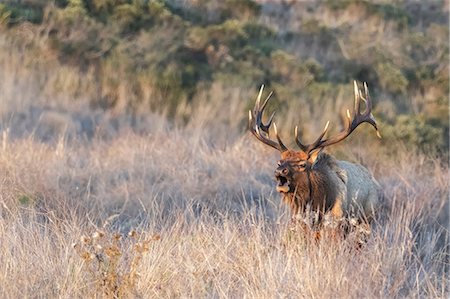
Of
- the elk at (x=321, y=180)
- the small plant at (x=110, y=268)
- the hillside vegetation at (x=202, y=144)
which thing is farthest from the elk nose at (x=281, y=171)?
the small plant at (x=110, y=268)

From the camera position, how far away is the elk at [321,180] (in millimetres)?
6613

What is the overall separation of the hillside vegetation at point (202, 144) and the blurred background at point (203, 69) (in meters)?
0.04

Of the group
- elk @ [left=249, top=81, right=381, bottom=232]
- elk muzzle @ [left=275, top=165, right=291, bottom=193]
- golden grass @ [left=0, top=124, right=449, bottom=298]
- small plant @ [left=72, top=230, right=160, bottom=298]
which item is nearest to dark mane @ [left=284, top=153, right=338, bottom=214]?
elk @ [left=249, top=81, right=381, bottom=232]

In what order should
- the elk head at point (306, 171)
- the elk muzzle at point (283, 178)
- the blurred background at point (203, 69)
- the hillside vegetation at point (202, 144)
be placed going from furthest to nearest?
the blurred background at point (203, 69)
the elk head at point (306, 171)
the elk muzzle at point (283, 178)
the hillside vegetation at point (202, 144)

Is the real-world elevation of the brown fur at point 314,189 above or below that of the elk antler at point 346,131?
below

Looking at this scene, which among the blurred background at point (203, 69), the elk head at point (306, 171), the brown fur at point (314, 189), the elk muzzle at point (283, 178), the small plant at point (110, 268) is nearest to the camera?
the small plant at point (110, 268)

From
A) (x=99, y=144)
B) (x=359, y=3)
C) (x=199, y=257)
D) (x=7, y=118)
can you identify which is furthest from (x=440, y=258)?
(x=359, y=3)

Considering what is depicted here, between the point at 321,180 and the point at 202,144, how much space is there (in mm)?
4373

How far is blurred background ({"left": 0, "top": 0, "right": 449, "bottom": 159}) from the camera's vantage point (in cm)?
1373

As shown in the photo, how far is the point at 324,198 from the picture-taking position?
22.7 ft

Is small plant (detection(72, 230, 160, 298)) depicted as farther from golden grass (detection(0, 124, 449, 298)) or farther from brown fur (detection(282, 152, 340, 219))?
brown fur (detection(282, 152, 340, 219))

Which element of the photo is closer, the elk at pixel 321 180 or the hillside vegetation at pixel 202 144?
the hillside vegetation at pixel 202 144

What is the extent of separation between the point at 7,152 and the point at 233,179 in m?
2.38

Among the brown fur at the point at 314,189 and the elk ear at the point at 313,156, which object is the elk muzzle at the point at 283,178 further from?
the elk ear at the point at 313,156
